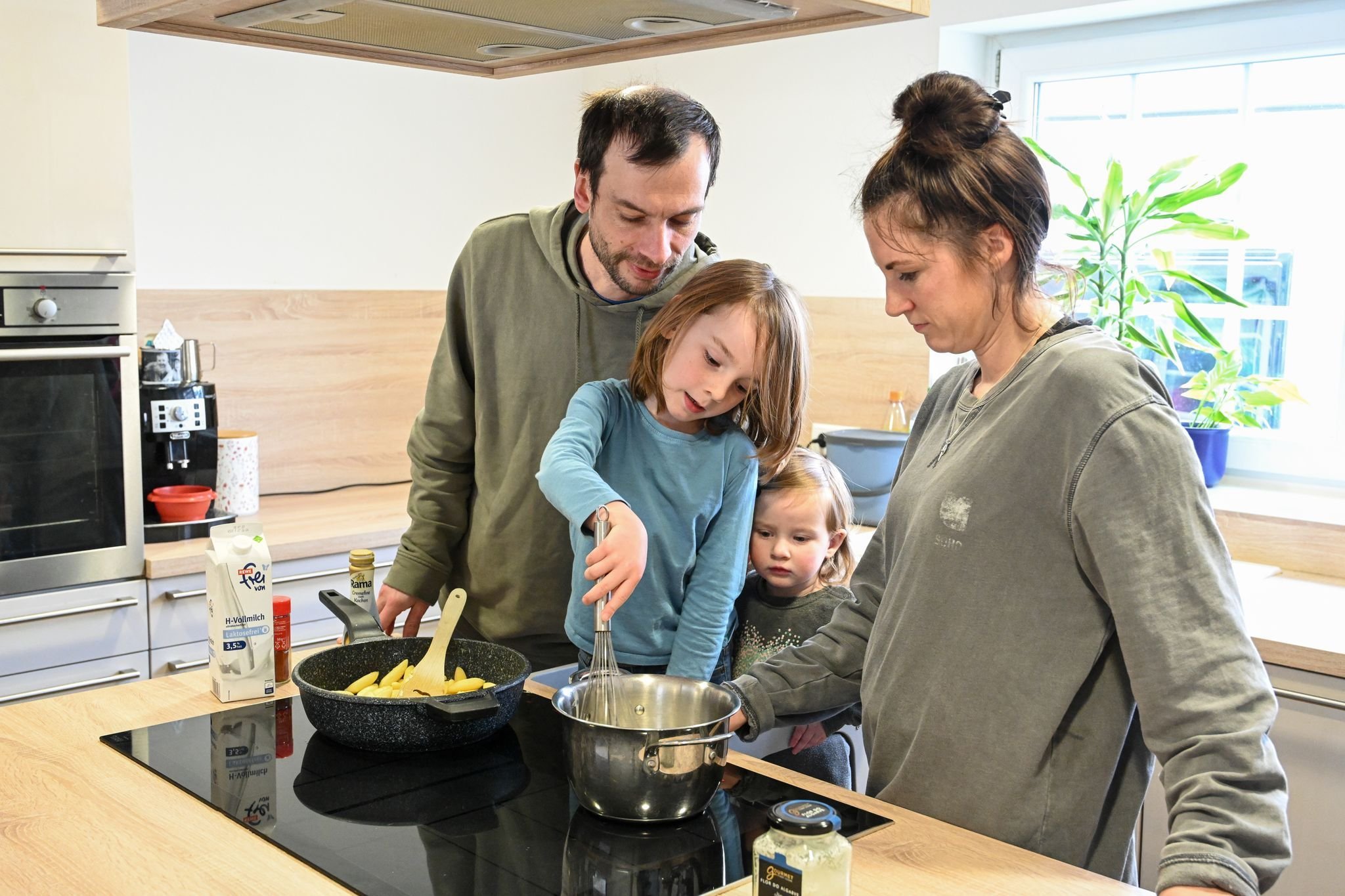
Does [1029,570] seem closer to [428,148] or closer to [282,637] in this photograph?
[282,637]

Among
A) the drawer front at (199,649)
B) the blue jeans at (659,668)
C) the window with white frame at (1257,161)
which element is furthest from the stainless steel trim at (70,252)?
the window with white frame at (1257,161)

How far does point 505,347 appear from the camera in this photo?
169 centimetres

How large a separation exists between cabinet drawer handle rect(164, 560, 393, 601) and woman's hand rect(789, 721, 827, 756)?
109 cm

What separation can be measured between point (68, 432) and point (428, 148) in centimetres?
131

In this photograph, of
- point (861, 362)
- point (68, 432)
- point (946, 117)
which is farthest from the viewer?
point (861, 362)

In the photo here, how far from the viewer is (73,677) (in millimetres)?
2367

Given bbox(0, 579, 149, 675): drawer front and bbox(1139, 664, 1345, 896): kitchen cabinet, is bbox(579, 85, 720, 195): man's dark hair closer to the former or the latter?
bbox(1139, 664, 1345, 896): kitchen cabinet

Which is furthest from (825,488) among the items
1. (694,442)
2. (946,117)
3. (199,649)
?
(199,649)

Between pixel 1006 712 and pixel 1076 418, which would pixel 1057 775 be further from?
pixel 1076 418

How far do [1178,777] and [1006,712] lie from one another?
0.18 m

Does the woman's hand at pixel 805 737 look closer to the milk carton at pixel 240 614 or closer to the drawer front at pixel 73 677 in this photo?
the milk carton at pixel 240 614

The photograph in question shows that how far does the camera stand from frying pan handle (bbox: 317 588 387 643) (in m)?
1.41

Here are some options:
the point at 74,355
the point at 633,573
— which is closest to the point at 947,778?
the point at 633,573

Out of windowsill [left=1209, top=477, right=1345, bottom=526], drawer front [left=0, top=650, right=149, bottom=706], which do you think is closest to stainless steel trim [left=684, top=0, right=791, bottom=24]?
windowsill [left=1209, top=477, right=1345, bottom=526]
